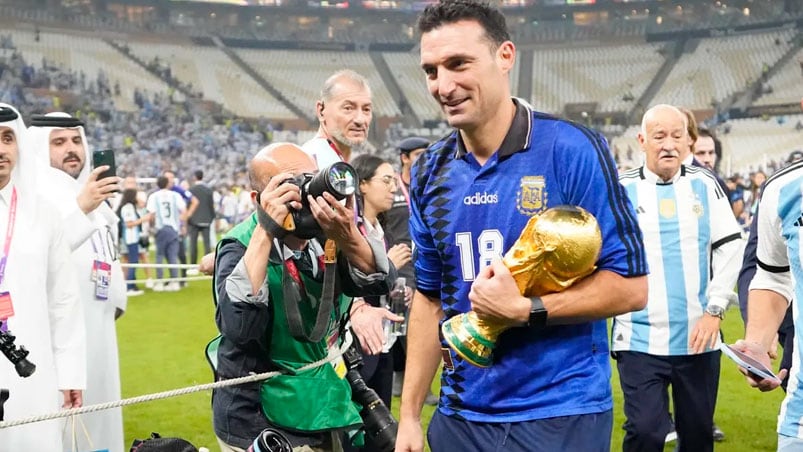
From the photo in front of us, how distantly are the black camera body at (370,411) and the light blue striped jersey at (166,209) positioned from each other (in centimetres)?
1278

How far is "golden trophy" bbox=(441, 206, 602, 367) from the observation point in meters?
2.06

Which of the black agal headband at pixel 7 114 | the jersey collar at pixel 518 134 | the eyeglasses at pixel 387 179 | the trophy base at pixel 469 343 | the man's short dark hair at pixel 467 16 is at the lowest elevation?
the eyeglasses at pixel 387 179

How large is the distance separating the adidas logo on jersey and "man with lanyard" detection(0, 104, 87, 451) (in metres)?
1.97

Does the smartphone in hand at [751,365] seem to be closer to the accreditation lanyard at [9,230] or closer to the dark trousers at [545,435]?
the dark trousers at [545,435]

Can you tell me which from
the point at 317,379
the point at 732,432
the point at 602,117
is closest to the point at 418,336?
the point at 317,379

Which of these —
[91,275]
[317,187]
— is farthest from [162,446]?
[91,275]

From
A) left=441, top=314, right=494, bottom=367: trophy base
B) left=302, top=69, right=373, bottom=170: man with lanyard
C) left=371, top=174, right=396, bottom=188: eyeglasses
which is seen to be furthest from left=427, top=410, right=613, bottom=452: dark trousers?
left=371, top=174, right=396, bottom=188: eyeglasses

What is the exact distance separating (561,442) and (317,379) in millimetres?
1014

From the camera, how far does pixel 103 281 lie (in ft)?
16.2

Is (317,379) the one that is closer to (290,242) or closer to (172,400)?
(290,242)

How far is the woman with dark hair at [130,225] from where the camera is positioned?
14.9 meters

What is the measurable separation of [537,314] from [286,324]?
1.07m

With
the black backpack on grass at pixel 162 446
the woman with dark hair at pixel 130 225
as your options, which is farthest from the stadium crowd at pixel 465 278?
the woman with dark hair at pixel 130 225

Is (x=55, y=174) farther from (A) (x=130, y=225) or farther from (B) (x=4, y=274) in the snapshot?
(A) (x=130, y=225)
